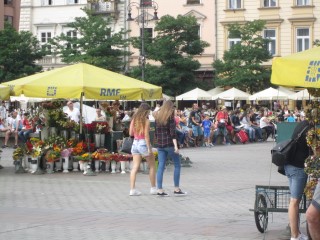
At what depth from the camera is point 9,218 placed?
42.4 ft

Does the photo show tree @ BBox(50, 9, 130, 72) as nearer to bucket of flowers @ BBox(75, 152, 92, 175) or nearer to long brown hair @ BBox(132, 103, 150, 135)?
bucket of flowers @ BBox(75, 152, 92, 175)

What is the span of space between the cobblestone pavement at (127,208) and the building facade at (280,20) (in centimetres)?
3789

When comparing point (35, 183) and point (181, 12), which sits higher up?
point (181, 12)

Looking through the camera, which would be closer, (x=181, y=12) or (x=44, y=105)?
(x=44, y=105)

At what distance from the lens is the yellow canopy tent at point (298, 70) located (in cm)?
995

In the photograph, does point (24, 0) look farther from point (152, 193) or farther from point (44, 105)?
point (152, 193)

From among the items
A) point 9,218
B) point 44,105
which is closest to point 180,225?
point 9,218

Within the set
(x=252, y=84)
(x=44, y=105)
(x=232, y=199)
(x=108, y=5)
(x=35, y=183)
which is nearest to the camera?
(x=232, y=199)

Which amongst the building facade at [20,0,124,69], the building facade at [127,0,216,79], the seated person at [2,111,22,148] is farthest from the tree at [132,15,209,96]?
the seated person at [2,111,22,148]

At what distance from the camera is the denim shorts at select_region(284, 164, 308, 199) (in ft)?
34.6

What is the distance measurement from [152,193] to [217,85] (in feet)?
131

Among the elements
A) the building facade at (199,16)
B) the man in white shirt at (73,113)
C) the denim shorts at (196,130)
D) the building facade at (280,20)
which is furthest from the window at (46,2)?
the man in white shirt at (73,113)

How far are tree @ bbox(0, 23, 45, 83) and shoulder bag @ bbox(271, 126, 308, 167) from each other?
46595 mm

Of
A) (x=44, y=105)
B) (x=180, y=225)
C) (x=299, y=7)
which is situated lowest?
(x=180, y=225)
